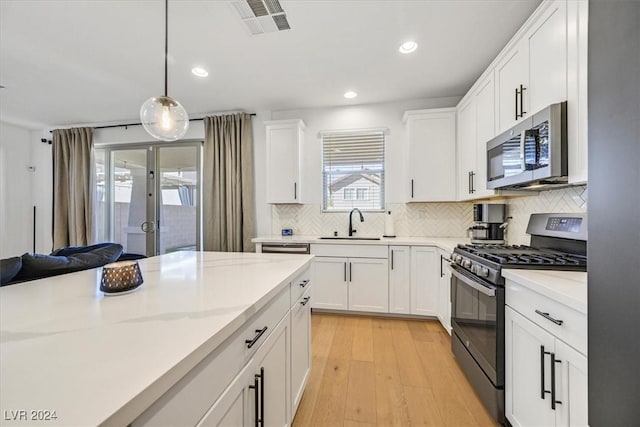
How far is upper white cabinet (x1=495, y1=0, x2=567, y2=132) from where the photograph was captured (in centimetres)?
147

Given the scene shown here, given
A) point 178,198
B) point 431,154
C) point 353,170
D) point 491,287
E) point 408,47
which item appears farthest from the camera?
point 178,198

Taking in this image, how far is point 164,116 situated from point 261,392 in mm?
1787

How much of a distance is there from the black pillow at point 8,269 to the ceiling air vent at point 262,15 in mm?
2023

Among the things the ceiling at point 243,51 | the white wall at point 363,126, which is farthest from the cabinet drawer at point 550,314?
the white wall at point 363,126

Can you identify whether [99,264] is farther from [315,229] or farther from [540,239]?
[540,239]

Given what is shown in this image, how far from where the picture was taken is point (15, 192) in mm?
4391

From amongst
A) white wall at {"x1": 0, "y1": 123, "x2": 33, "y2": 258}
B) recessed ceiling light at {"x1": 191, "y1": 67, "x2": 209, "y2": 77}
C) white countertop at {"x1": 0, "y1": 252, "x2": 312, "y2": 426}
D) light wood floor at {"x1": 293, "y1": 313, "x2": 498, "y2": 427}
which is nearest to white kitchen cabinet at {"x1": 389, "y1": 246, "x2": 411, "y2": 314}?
light wood floor at {"x1": 293, "y1": 313, "x2": 498, "y2": 427}

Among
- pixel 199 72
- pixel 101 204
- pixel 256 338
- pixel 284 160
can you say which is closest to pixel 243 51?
pixel 199 72

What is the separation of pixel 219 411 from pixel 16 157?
6320 mm

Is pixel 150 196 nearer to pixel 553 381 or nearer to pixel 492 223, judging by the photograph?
pixel 492 223

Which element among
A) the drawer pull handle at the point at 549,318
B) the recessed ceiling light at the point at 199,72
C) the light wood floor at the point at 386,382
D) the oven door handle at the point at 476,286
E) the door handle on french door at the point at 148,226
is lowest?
the light wood floor at the point at 386,382

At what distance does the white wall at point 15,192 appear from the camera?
4.27 meters

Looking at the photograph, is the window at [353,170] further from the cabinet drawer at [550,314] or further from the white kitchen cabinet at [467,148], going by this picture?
the cabinet drawer at [550,314]

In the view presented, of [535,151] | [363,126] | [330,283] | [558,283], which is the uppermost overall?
[363,126]
